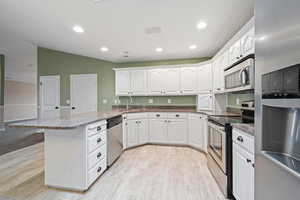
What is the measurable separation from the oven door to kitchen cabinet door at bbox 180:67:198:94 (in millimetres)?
1679

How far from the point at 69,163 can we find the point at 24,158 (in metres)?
1.82

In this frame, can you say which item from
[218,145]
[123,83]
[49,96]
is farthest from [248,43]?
[49,96]

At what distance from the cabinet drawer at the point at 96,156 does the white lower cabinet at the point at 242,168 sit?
5.86 ft

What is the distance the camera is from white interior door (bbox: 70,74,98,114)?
4738 millimetres

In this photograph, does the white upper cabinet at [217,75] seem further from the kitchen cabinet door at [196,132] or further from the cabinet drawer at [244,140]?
the cabinet drawer at [244,140]

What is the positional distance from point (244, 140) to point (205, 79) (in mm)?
2421

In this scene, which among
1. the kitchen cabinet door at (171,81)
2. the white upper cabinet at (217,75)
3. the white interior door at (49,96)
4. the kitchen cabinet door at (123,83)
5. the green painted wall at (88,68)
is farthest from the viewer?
the white interior door at (49,96)

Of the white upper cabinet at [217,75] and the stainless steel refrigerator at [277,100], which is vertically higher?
the white upper cabinet at [217,75]

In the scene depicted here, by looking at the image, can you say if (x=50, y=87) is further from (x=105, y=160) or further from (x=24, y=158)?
(x=105, y=160)

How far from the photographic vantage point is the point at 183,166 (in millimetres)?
2668

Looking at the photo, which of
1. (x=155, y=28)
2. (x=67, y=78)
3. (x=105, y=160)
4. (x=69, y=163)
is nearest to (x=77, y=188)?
(x=69, y=163)

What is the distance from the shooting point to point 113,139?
2764 mm

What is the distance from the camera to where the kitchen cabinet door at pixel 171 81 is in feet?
13.1

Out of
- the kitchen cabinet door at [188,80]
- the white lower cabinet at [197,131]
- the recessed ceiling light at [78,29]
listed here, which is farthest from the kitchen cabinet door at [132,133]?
the recessed ceiling light at [78,29]
